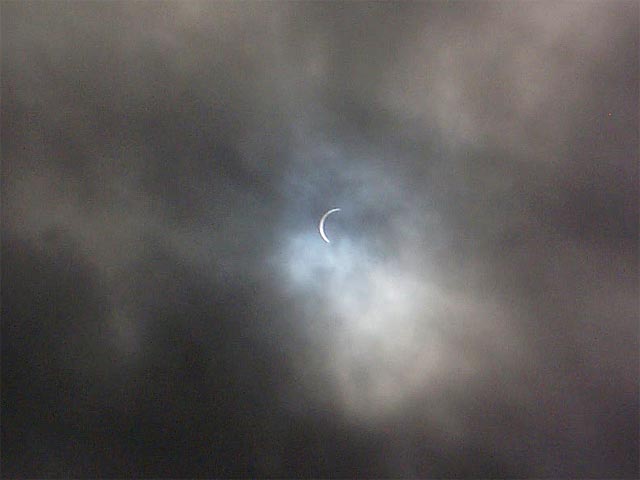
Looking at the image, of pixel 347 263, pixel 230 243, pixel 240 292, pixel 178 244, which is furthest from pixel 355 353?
pixel 178 244

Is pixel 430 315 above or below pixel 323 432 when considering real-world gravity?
above

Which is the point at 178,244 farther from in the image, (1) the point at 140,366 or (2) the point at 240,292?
(1) the point at 140,366

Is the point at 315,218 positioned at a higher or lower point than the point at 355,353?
higher

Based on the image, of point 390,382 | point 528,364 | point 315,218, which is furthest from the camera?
point 390,382

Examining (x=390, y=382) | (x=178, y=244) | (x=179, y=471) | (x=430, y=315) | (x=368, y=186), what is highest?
(x=368, y=186)

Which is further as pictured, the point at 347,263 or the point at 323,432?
the point at 323,432

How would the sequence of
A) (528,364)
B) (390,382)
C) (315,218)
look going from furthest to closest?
(390,382) → (528,364) → (315,218)

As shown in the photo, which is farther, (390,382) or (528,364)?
(390,382)

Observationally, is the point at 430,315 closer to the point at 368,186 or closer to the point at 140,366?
the point at 368,186

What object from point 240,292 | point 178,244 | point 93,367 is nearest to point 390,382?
point 240,292
